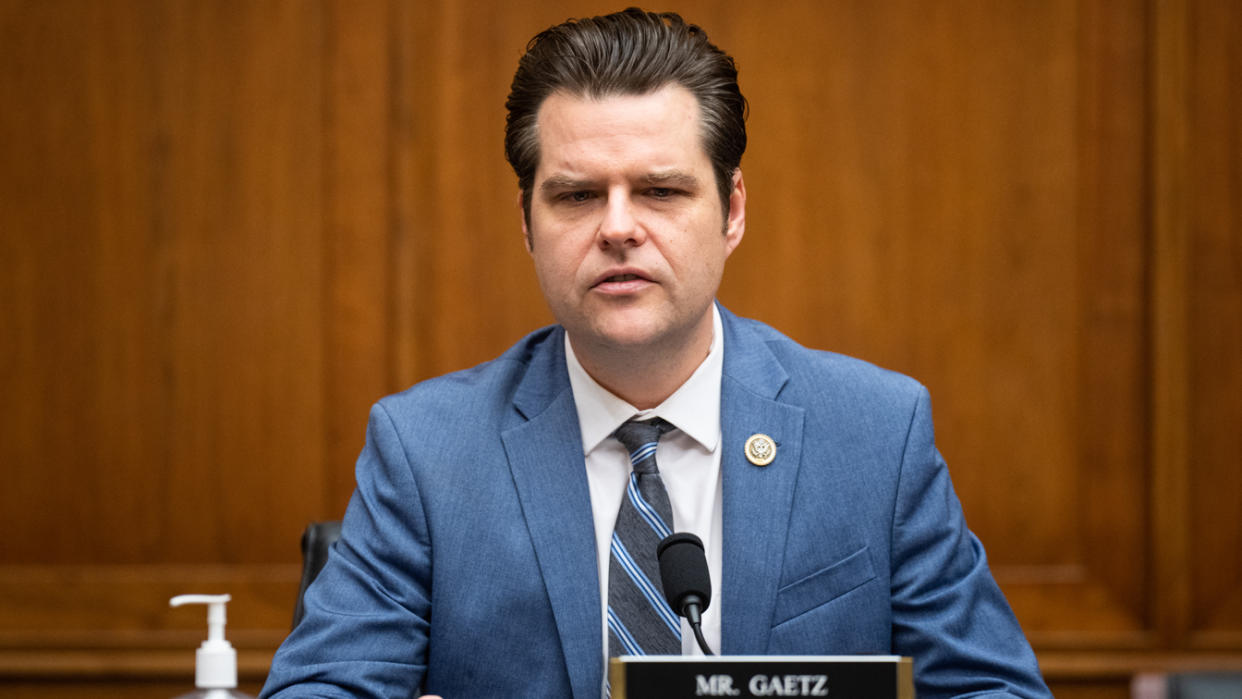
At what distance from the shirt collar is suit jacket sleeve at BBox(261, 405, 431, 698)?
0.27m

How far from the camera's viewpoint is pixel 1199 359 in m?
2.63

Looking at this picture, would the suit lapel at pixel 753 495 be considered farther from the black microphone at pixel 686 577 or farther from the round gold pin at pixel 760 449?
the black microphone at pixel 686 577

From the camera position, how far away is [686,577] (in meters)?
1.14

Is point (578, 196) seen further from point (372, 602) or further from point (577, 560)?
point (372, 602)

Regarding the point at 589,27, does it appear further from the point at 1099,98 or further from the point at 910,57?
the point at 1099,98

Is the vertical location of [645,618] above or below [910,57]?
below

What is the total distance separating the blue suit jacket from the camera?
58.5 inches

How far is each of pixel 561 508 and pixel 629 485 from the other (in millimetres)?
100

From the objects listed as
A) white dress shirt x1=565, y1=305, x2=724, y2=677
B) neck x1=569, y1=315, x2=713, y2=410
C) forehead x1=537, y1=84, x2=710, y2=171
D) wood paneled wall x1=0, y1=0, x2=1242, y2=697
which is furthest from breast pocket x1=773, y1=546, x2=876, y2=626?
→ wood paneled wall x1=0, y1=0, x2=1242, y2=697

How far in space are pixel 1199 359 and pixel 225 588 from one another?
7.74 feet

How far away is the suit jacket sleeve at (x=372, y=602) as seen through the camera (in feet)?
4.72

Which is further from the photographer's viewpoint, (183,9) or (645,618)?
(183,9)

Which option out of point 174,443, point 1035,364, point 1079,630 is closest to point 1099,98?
point 1035,364

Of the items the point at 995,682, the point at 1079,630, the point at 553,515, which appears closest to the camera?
the point at 995,682
